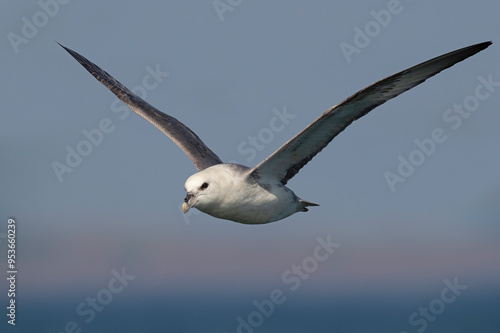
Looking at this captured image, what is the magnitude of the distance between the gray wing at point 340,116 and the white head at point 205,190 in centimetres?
90

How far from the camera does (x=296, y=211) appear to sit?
1719 centimetres

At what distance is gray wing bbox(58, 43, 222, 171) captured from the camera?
18469 millimetres

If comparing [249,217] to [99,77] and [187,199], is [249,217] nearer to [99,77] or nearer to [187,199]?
[187,199]

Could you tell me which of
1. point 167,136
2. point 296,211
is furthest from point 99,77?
point 296,211

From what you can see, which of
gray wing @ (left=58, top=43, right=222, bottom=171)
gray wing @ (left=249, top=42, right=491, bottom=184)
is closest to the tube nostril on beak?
gray wing @ (left=249, top=42, right=491, bottom=184)

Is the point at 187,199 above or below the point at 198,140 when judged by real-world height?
below

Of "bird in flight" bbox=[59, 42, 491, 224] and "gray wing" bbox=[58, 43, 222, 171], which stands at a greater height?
"gray wing" bbox=[58, 43, 222, 171]

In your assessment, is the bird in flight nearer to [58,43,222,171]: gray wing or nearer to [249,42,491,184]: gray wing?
[249,42,491,184]: gray wing

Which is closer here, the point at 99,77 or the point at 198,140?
the point at 198,140

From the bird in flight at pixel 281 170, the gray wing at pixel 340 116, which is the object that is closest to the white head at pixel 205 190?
the bird in flight at pixel 281 170

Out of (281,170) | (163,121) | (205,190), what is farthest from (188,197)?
(163,121)

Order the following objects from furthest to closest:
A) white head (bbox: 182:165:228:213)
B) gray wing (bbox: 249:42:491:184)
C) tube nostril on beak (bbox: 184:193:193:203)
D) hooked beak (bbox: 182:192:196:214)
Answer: white head (bbox: 182:165:228:213) → tube nostril on beak (bbox: 184:193:193:203) → hooked beak (bbox: 182:192:196:214) → gray wing (bbox: 249:42:491:184)

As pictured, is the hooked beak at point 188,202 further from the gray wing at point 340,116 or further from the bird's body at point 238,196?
the gray wing at point 340,116

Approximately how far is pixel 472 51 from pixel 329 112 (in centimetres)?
264
